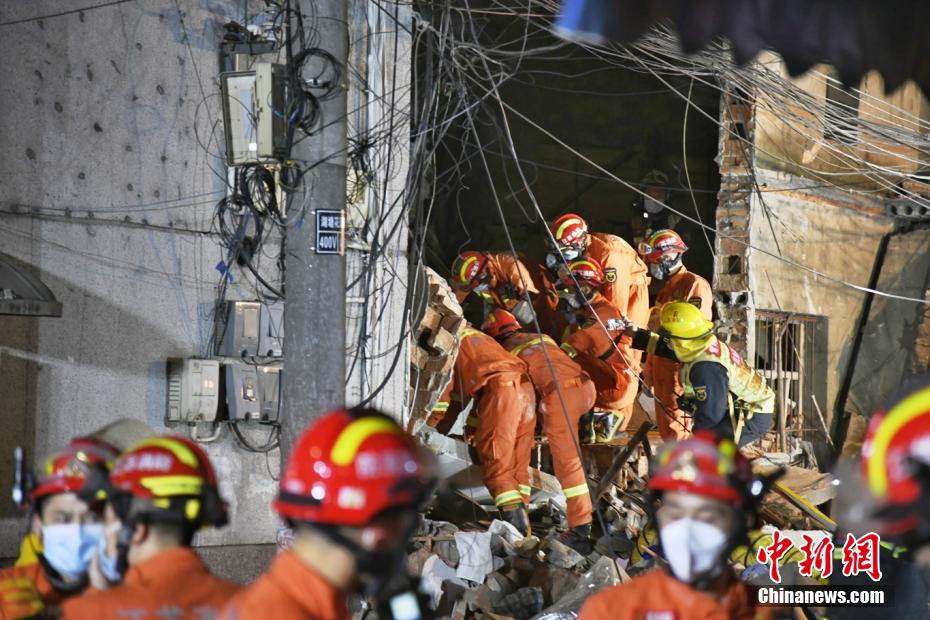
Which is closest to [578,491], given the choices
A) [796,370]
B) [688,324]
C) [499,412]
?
[499,412]

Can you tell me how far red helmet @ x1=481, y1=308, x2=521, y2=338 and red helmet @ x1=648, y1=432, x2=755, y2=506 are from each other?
7.11m

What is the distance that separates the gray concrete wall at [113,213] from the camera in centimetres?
684

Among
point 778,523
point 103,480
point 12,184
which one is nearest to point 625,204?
point 778,523

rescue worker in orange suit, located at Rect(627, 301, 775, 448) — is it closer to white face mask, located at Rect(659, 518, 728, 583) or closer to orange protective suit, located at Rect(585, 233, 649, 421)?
orange protective suit, located at Rect(585, 233, 649, 421)

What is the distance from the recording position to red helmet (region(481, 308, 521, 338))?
10703 mm

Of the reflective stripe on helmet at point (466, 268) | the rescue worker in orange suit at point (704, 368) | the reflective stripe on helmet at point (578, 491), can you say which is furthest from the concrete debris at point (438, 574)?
the reflective stripe on helmet at point (466, 268)

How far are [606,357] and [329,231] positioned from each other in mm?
5752

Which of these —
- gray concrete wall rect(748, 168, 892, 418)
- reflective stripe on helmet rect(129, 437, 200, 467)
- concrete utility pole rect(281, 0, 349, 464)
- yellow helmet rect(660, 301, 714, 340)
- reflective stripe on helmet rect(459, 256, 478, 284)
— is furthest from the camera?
gray concrete wall rect(748, 168, 892, 418)

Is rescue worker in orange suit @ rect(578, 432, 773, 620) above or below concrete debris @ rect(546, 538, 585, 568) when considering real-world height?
above

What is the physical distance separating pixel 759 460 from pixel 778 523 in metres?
2.13

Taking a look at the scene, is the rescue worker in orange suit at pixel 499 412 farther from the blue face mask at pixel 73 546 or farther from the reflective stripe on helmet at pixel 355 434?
the reflective stripe on helmet at pixel 355 434

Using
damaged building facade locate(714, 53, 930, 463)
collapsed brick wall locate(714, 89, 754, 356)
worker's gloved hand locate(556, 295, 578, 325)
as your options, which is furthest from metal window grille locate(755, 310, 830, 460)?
worker's gloved hand locate(556, 295, 578, 325)

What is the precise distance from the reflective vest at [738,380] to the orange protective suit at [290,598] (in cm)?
694

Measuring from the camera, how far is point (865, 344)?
15016 mm
